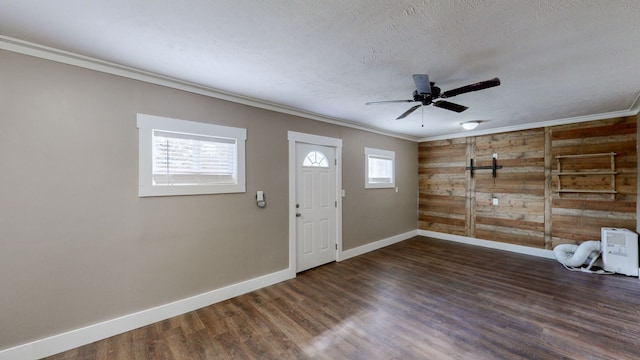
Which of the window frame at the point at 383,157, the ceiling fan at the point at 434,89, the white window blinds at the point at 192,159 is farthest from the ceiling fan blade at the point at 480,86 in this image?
the window frame at the point at 383,157

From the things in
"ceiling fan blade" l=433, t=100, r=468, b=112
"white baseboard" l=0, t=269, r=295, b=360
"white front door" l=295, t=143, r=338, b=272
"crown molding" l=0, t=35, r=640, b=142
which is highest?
"crown molding" l=0, t=35, r=640, b=142

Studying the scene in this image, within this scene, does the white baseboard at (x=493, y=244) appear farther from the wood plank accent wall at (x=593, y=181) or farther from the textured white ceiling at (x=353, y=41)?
the textured white ceiling at (x=353, y=41)

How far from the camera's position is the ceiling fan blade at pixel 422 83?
2.16m

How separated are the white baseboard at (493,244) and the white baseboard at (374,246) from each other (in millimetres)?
472

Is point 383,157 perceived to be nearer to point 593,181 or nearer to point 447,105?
point 447,105

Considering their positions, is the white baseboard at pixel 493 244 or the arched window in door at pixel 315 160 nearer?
the arched window in door at pixel 315 160

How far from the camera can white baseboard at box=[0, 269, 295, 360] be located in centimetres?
205

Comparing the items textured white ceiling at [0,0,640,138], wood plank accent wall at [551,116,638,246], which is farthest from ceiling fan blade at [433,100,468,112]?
wood plank accent wall at [551,116,638,246]

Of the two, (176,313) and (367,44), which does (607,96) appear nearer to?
(367,44)

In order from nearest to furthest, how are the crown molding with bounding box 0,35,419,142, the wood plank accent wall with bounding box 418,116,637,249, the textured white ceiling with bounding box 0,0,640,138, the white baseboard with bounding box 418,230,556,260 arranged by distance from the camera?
the textured white ceiling with bounding box 0,0,640,138 → the crown molding with bounding box 0,35,419,142 → the wood plank accent wall with bounding box 418,116,637,249 → the white baseboard with bounding box 418,230,556,260

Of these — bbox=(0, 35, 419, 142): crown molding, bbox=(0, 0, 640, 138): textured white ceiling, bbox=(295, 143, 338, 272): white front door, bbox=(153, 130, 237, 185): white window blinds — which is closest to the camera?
bbox=(0, 0, 640, 138): textured white ceiling

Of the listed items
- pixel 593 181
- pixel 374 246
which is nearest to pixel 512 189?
pixel 593 181

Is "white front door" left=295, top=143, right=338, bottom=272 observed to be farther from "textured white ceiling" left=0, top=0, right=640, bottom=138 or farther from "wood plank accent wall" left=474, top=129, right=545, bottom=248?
"wood plank accent wall" left=474, top=129, right=545, bottom=248

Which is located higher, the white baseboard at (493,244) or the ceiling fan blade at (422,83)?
the ceiling fan blade at (422,83)
